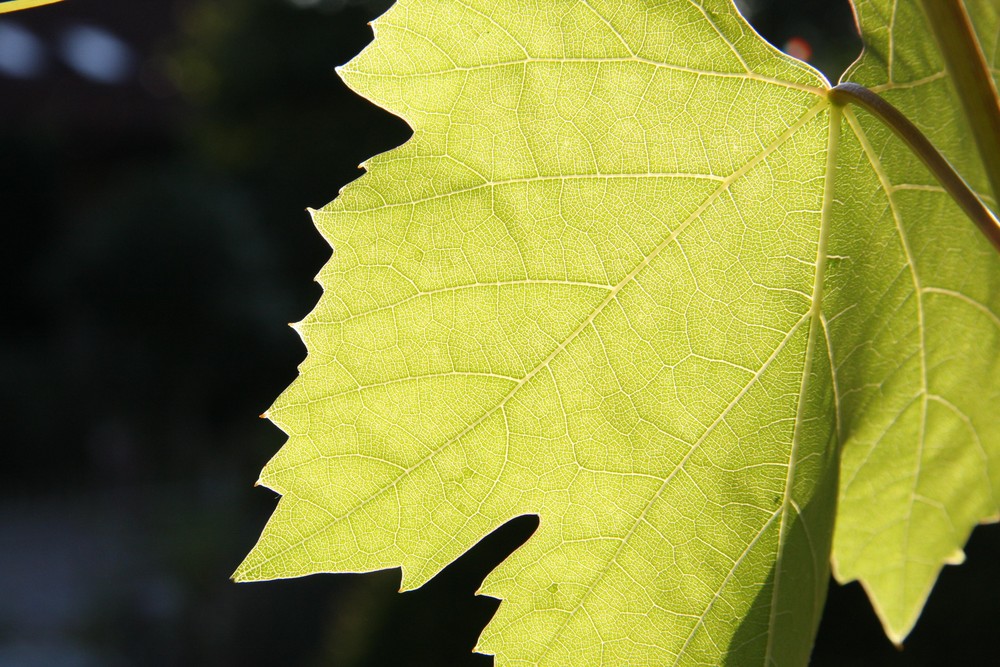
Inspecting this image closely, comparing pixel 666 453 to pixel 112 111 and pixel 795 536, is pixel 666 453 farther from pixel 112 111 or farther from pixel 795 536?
pixel 112 111

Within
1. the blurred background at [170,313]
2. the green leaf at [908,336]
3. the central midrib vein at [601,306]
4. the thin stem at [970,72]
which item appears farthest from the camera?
the blurred background at [170,313]

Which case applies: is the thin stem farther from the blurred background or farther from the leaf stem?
the blurred background

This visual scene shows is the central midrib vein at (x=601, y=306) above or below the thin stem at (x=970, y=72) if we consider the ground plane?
below

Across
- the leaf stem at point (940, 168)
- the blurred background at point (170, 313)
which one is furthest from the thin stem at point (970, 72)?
the blurred background at point (170, 313)

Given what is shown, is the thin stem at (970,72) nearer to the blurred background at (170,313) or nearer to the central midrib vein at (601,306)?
the central midrib vein at (601,306)

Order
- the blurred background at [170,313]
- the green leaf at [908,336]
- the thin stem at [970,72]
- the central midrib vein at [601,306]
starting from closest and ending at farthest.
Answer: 1. the thin stem at [970,72]
2. the central midrib vein at [601,306]
3. the green leaf at [908,336]
4. the blurred background at [170,313]

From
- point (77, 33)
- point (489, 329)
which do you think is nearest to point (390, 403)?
point (489, 329)

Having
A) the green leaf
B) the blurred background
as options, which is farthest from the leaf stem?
the blurred background
